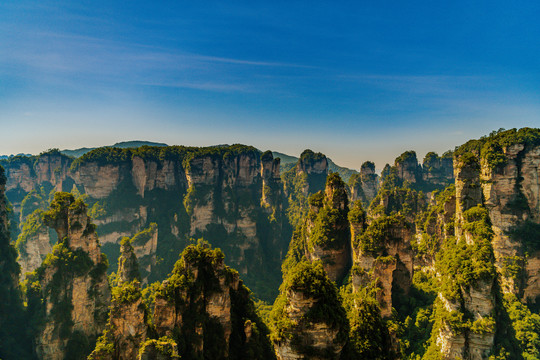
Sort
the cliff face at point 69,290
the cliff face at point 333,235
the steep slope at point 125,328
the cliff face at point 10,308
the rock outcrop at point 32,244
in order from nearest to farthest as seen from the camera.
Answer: the steep slope at point 125,328
the cliff face at point 10,308
the cliff face at point 69,290
the cliff face at point 333,235
the rock outcrop at point 32,244

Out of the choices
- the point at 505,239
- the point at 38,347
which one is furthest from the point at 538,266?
the point at 38,347

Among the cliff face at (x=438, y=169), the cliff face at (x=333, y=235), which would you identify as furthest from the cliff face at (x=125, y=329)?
the cliff face at (x=438, y=169)

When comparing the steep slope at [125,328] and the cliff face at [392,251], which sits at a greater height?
the cliff face at [392,251]

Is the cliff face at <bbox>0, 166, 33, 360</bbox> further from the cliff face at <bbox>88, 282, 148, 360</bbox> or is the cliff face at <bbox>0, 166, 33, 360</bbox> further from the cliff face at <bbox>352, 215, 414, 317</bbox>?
the cliff face at <bbox>352, 215, 414, 317</bbox>

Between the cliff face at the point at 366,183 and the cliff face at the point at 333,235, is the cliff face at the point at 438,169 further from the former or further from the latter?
the cliff face at the point at 333,235

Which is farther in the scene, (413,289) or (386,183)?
(386,183)

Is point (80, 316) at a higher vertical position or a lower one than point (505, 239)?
lower

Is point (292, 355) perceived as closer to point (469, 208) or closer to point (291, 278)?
point (291, 278)

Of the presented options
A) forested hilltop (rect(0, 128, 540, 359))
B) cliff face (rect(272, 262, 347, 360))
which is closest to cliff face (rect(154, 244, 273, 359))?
forested hilltop (rect(0, 128, 540, 359))
